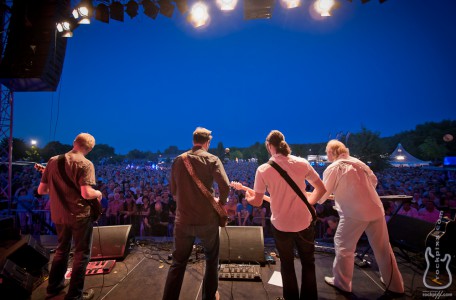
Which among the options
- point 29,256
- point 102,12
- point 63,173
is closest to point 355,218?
point 63,173

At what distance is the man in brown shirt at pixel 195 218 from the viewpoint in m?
2.28

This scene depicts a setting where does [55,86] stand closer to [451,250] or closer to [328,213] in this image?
[328,213]

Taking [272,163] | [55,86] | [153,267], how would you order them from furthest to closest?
1. [55,86]
2. [153,267]
3. [272,163]

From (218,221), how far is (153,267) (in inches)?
78.5

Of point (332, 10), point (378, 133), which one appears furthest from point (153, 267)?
point (378, 133)

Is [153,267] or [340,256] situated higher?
[340,256]

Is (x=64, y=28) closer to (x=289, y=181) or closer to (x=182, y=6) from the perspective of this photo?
(x=182, y=6)

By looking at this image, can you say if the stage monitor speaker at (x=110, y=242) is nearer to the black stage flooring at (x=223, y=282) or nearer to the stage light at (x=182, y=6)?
the black stage flooring at (x=223, y=282)

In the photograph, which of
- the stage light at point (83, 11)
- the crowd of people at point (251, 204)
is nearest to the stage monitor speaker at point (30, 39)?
the stage light at point (83, 11)

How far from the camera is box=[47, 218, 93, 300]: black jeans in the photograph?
2508 mm

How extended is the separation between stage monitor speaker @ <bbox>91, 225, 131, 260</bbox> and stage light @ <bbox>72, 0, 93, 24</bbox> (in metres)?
4.20

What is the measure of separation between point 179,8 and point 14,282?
4923mm

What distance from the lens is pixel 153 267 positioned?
143 inches

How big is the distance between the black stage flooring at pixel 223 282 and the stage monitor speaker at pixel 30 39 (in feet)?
13.7
